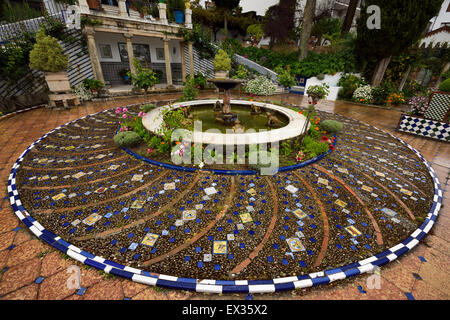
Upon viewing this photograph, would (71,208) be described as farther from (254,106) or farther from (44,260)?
(254,106)

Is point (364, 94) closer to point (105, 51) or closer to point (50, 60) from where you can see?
point (50, 60)

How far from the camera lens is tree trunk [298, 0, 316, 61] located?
50.6 ft

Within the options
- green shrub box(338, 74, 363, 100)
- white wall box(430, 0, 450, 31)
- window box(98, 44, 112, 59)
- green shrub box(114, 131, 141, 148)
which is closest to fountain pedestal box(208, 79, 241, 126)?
green shrub box(114, 131, 141, 148)

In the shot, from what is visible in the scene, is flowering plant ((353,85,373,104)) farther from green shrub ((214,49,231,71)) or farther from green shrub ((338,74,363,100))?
green shrub ((214,49,231,71))

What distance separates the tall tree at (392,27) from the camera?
1115cm

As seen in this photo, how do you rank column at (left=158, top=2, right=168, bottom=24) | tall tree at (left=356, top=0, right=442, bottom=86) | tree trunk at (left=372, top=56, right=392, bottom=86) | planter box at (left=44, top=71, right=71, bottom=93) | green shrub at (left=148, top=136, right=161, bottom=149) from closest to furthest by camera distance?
green shrub at (left=148, top=136, right=161, bottom=149)
planter box at (left=44, top=71, right=71, bottom=93)
tall tree at (left=356, top=0, right=442, bottom=86)
column at (left=158, top=2, right=168, bottom=24)
tree trunk at (left=372, top=56, right=392, bottom=86)

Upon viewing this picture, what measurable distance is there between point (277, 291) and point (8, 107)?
1340 centimetres

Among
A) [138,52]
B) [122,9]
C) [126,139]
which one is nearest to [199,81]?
[122,9]

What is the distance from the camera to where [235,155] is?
5121 mm

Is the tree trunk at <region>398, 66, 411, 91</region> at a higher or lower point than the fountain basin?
higher

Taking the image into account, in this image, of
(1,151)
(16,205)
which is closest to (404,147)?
(16,205)

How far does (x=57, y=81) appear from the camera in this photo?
372 inches

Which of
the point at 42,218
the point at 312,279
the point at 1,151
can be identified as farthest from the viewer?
the point at 1,151

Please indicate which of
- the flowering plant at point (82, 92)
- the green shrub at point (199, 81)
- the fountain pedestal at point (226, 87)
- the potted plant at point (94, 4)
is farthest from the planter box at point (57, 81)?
the green shrub at point (199, 81)
